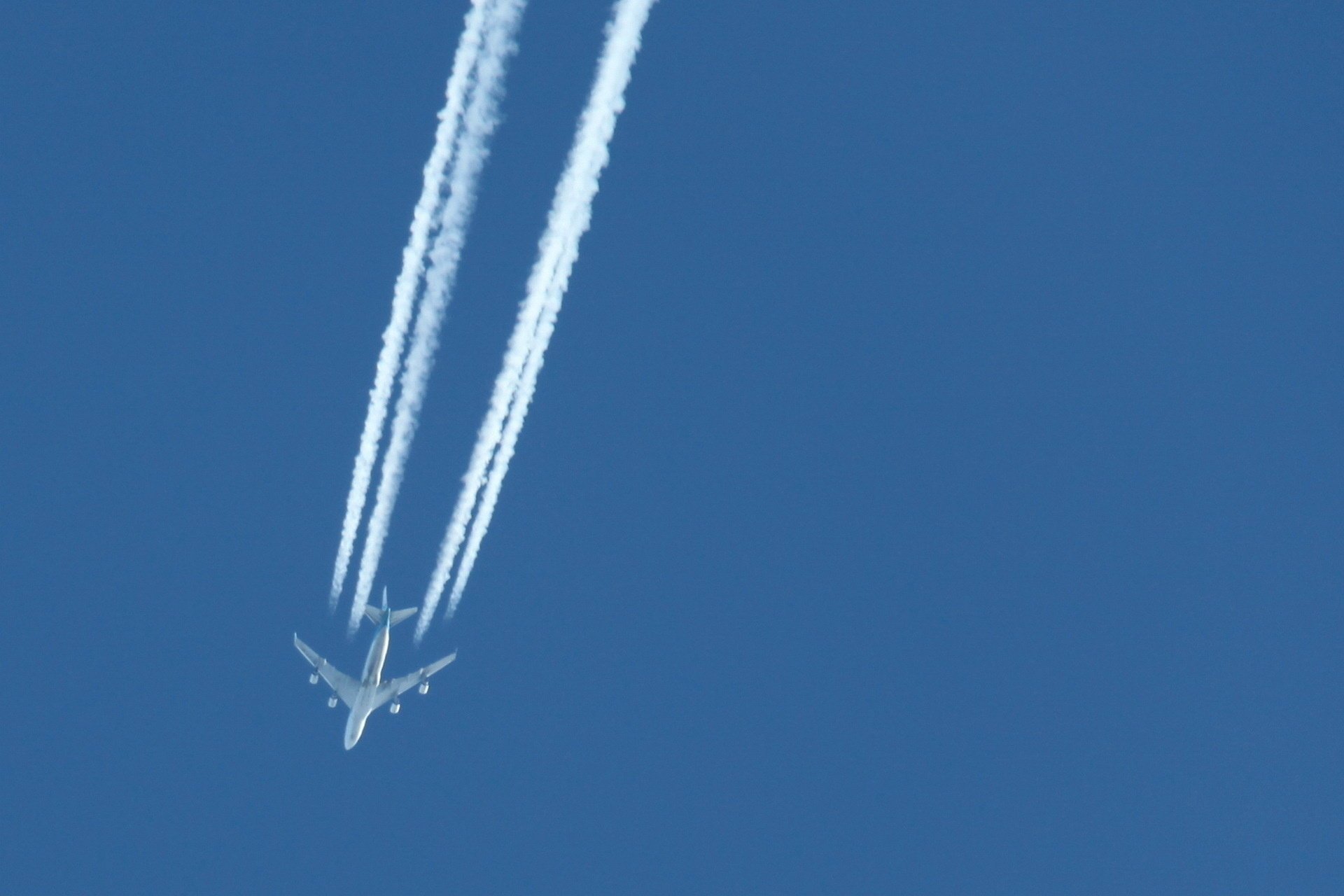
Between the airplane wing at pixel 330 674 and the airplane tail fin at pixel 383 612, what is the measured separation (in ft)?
12.5

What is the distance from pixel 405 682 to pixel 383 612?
341cm

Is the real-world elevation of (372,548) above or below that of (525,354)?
below

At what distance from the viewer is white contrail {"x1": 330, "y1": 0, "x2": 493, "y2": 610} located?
128 feet

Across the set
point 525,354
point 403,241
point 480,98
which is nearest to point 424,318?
point 525,354

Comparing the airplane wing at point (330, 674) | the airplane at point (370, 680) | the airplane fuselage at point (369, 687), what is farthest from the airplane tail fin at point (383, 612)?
the airplane wing at point (330, 674)

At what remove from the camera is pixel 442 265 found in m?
40.0

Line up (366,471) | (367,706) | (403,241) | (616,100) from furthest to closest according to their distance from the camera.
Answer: (403,241), (367,706), (366,471), (616,100)

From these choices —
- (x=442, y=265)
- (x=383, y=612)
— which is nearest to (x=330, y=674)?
(x=383, y=612)

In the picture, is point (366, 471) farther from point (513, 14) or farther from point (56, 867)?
point (56, 867)

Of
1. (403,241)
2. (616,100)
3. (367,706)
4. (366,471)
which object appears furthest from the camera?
(403,241)

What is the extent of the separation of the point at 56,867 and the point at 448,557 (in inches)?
644

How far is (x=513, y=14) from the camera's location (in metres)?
39.5

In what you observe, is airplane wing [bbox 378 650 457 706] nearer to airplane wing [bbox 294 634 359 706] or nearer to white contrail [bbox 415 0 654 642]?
airplane wing [bbox 294 634 359 706]

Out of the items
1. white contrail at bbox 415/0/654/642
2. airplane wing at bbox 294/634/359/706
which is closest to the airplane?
airplane wing at bbox 294/634/359/706
